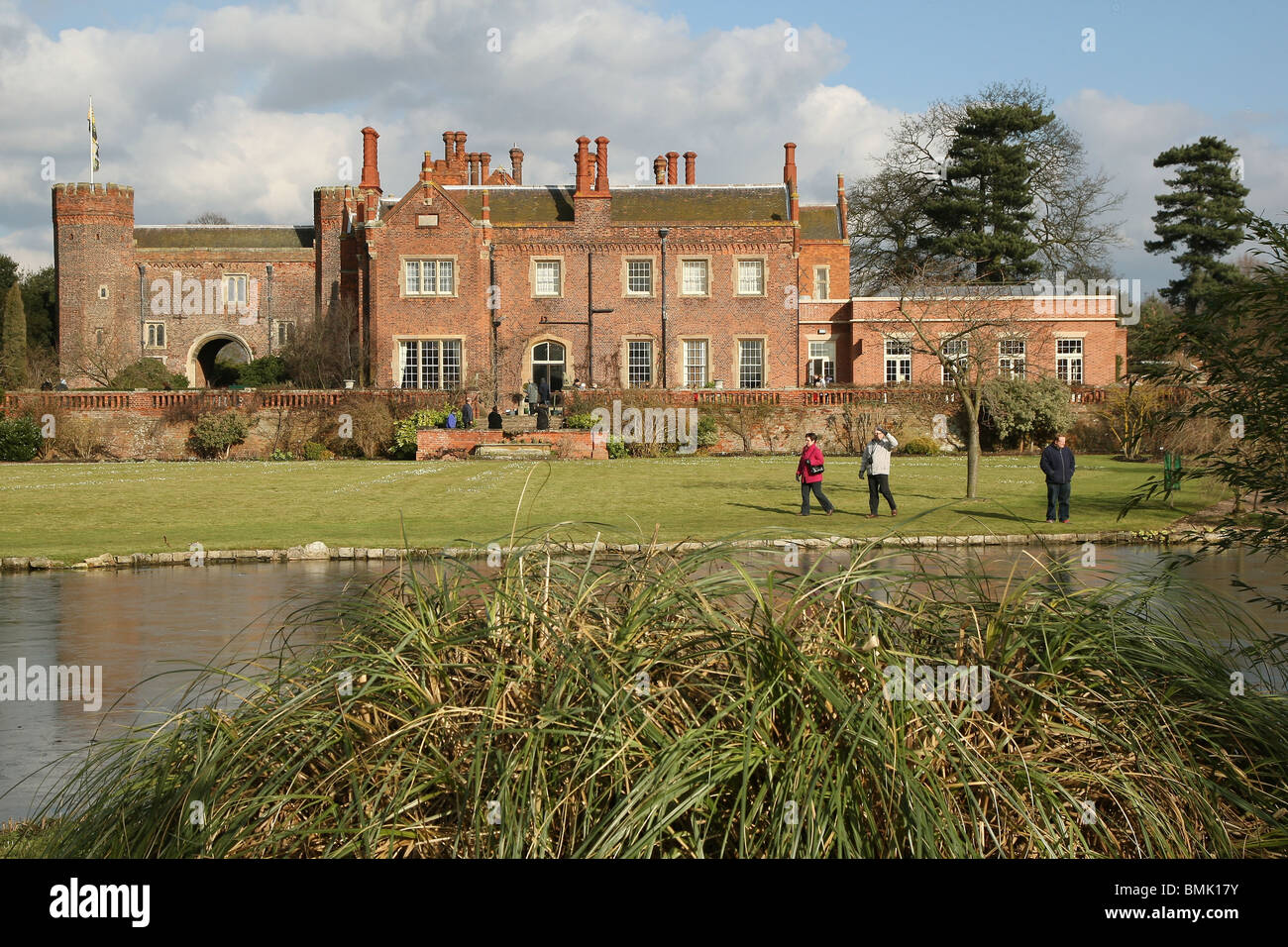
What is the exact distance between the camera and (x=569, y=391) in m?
45.1

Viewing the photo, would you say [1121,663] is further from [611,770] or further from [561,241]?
[561,241]

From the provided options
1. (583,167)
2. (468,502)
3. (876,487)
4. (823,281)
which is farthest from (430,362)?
(876,487)

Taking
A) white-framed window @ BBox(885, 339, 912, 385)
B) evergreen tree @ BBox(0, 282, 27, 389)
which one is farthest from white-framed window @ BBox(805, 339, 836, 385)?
evergreen tree @ BBox(0, 282, 27, 389)

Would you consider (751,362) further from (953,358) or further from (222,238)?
(222,238)

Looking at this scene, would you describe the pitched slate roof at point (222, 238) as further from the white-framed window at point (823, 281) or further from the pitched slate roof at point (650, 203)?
the white-framed window at point (823, 281)

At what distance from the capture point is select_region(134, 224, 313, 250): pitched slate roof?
65.3 m

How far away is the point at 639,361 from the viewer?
175 ft

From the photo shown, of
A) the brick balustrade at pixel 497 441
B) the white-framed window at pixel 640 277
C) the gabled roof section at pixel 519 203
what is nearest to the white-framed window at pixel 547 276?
the gabled roof section at pixel 519 203

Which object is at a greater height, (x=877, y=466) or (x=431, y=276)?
(x=431, y=276)

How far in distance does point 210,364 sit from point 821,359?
1447 inches

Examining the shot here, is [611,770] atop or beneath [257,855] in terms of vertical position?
atop

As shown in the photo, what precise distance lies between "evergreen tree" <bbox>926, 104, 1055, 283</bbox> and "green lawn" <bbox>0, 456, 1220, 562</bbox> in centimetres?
2560
